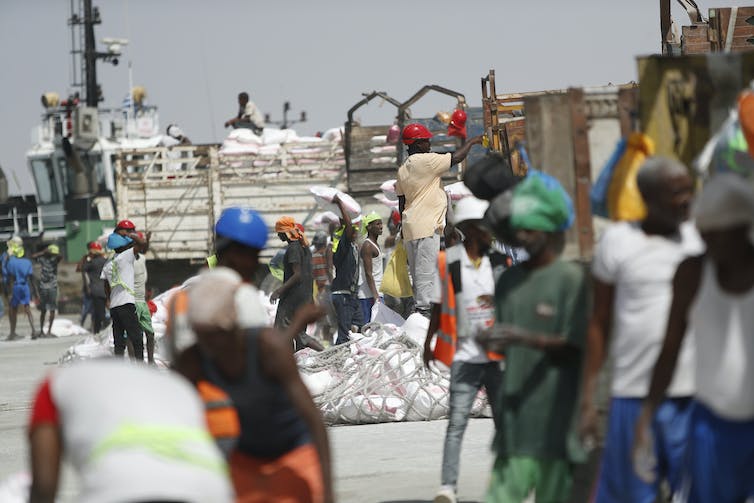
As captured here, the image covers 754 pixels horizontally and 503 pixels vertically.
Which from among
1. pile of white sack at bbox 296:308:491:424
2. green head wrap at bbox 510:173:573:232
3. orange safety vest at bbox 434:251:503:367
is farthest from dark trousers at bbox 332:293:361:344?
green head wrap at bbox 510:173:573:232

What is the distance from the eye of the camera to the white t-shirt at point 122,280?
14344mm

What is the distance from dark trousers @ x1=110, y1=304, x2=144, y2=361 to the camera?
14328 millimetres

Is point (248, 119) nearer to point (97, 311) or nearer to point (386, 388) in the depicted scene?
point (97, 311)

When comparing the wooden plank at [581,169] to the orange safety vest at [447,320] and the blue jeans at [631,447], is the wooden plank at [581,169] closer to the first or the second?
the orange safety vest at [447,320]

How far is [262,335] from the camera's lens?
14.1ft

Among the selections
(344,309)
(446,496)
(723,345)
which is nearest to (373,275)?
(344,309)

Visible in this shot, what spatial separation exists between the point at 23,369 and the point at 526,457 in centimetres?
1417

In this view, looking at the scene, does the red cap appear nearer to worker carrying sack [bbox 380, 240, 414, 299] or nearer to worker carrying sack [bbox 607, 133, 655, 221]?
worker carrying sack [bbox 380, 240, 414, 299]

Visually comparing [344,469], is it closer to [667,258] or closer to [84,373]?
[667,258]

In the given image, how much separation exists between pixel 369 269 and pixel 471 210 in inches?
321

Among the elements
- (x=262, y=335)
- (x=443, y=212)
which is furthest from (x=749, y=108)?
Result: (x=443, y=212)

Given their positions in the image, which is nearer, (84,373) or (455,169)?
(84,373)

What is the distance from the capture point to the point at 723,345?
4.10 m

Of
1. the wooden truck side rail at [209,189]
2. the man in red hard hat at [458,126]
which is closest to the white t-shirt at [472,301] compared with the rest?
the man in red hard hat at [458,126]
